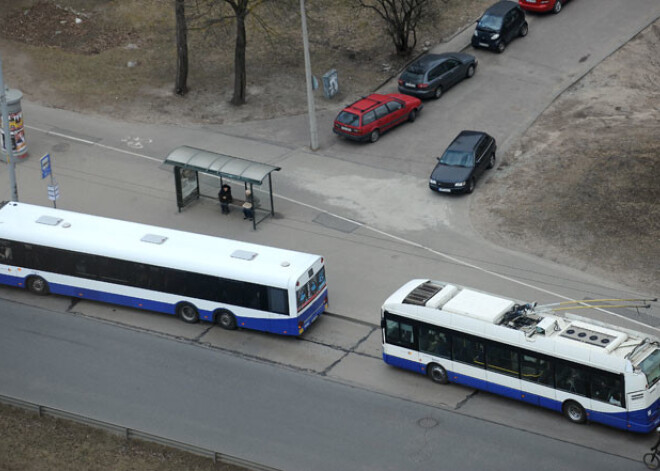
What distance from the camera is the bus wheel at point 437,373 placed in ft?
93.2

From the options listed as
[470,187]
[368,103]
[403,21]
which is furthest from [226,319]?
[403,21]

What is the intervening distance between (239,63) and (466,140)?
11.0 m

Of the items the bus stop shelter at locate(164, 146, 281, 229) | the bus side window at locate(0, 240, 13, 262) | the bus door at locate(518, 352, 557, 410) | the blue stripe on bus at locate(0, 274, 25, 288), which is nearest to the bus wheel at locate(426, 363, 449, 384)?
the bus door at locate(518, 352, 557, 410)

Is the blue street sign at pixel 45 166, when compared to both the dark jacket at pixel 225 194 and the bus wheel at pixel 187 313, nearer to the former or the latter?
the dark jacket at pixel 225 194

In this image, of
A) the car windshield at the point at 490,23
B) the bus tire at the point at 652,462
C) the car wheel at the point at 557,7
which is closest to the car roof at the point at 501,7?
the car windshield at the point at 490,23

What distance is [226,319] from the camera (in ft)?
102

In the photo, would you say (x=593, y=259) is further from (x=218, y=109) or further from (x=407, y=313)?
(x=218, y=109)

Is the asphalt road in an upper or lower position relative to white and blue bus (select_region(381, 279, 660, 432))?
lower

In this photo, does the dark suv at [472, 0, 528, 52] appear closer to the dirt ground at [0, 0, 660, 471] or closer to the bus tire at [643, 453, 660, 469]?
the dirt ground at [0, 0, 660, 471]

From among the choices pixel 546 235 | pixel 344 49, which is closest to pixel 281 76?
pixel 344 49

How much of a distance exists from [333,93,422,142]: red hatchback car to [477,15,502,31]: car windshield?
24.1 ft

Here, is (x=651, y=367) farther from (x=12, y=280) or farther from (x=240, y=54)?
(x=240, y=54)

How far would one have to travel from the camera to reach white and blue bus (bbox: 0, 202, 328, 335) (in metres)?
30.3

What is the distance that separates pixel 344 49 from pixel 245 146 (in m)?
10.7
